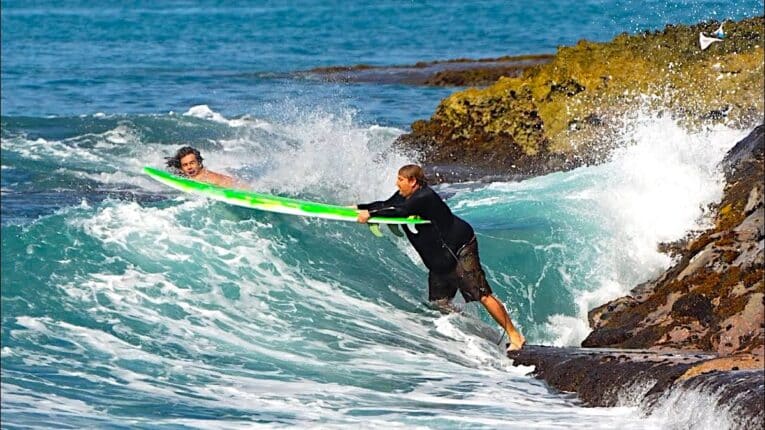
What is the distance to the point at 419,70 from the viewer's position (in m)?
34.2

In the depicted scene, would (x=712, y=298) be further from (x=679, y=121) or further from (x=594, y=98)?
(x=594, y=98)

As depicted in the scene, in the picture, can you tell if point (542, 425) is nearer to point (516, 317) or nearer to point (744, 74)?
point (516, 317)

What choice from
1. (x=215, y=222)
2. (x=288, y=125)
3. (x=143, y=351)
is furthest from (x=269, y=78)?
(x=143, y=351)

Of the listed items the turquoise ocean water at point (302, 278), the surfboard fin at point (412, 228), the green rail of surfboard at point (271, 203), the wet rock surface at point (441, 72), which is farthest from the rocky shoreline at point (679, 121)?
the wet rock surface at point (441, 72)

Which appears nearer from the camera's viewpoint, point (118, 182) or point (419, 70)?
point (118, 182)

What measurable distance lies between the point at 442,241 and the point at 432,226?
15 cm

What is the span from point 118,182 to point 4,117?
670 cm

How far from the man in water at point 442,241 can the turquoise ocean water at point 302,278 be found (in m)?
0.33

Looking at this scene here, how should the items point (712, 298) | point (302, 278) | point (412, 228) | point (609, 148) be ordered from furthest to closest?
point (609, 148), point (302, 278), point (412, 228), point (712, 298)

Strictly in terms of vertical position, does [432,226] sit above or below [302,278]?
above

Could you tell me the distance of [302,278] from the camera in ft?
36.3

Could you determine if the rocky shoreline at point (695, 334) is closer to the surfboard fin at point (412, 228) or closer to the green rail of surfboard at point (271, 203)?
the surfboard fin at point (412, 228)

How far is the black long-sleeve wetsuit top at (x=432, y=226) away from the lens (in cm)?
995

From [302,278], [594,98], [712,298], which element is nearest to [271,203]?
[302,278]
